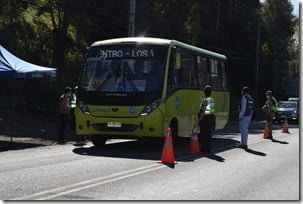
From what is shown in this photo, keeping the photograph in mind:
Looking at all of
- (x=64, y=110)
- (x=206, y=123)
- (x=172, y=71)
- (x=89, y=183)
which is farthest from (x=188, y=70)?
(x=89, y=183)

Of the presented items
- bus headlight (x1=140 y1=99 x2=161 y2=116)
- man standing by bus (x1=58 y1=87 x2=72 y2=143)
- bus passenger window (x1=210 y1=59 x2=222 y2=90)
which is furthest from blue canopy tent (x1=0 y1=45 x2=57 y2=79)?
bus passenger window (x1=210 y1=59 x2=222 y2=90)

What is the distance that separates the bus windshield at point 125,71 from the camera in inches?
604

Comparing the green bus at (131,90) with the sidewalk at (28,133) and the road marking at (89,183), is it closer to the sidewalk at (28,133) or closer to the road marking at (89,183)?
the sidewalk at (28,133)

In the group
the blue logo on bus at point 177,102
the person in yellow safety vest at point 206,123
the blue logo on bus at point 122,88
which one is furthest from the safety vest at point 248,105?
the blue logo on bus at point 122,88

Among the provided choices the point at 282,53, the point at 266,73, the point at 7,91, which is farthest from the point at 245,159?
the point at 282,53

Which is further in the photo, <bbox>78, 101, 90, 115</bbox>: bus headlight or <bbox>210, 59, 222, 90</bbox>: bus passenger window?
<bbox>210, 59, 222, 90</bbox>: bus passenger window

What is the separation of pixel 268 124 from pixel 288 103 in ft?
69.3

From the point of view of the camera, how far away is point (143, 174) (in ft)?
35.5

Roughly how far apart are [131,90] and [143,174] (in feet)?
15.8

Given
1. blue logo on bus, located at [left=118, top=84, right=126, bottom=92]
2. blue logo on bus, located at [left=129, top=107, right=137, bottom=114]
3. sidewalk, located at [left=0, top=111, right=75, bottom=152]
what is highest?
blue logo on bus, located at [left=118, top=84, right=126, bottom=92]

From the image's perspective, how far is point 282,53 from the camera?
7419 centimetres

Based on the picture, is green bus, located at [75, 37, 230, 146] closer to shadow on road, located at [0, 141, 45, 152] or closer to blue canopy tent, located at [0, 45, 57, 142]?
shadow on road, located at [0, 141, 45, 152]

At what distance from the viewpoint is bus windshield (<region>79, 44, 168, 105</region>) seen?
15344 millimetres

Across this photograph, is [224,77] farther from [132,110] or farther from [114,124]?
[114,124]
